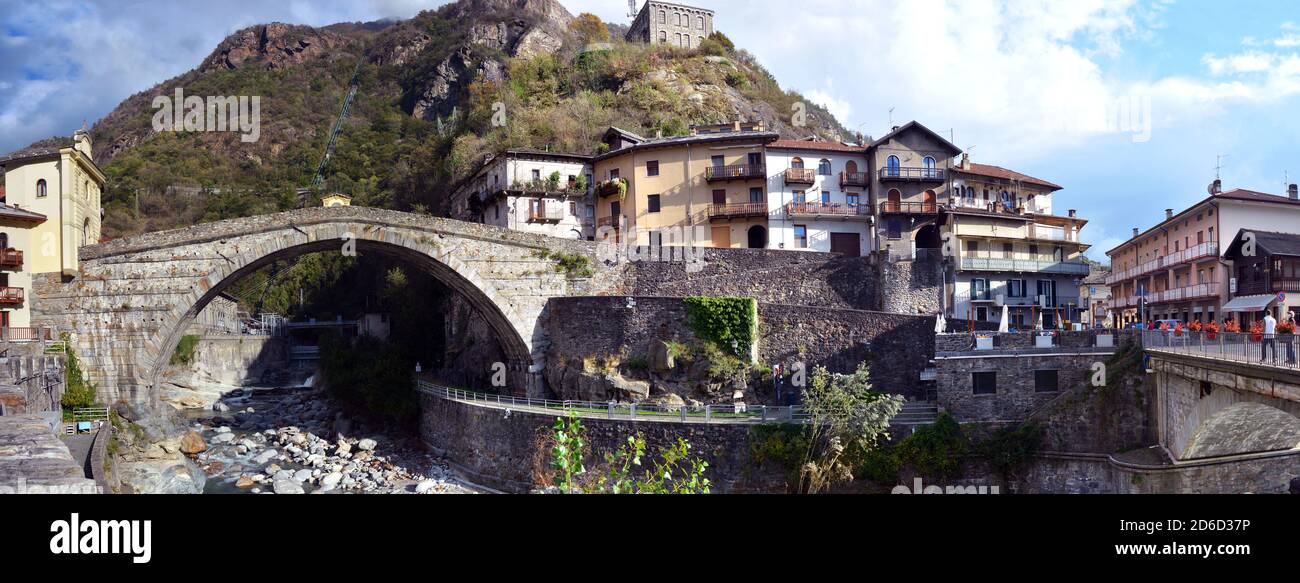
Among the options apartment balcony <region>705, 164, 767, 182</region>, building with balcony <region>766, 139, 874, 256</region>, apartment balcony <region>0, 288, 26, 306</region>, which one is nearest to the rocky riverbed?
apartment balcony <region>0, 288, 26, 306</region>

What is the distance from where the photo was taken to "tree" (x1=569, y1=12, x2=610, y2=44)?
75188 millimetres

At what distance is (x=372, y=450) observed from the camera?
1394 inches

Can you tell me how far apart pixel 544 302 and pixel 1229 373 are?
78.7ft

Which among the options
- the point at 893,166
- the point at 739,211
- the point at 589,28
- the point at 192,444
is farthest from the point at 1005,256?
the point at 589,28

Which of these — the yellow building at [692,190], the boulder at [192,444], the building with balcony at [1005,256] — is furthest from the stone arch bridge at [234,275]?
the building with balcony at [1005,256]

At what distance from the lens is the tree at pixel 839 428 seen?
21844mm

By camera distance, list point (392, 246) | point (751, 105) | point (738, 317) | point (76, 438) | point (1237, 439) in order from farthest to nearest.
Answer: point (751, 105) < point (392, 246) < point (738, 317) < point (76, 438) < point (1237, 439)

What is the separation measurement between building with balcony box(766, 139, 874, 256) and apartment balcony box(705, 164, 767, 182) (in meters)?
0.51

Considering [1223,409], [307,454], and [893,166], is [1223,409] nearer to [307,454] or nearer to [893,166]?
[893,166]

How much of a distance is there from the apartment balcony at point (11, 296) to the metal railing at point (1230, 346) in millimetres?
36435
